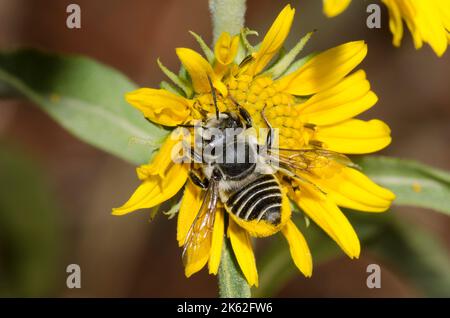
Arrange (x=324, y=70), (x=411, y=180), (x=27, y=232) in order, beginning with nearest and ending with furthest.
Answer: (x=324, y=70) → (x=411, y=180) → (x=27, y=232)

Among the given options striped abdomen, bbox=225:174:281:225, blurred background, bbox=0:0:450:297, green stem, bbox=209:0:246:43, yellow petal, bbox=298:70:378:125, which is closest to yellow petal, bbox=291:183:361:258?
striped abdomen, bbox=225:174:281:225

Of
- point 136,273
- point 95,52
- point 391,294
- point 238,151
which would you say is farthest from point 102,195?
point 238,151

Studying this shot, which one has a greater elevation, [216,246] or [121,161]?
[121,161]

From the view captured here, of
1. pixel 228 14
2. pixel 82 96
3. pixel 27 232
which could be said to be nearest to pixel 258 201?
pixel 228 14

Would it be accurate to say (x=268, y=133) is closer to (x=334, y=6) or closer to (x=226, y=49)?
(x=226, y=49)

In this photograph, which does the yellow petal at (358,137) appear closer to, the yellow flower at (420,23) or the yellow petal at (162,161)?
the yellow flower at (420,23)

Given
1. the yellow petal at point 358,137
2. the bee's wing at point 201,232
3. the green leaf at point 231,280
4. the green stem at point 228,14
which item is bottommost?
the green leaf at point 231,280

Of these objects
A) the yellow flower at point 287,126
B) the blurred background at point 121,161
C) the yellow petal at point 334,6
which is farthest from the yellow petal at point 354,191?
the blurred background at point 121,161
